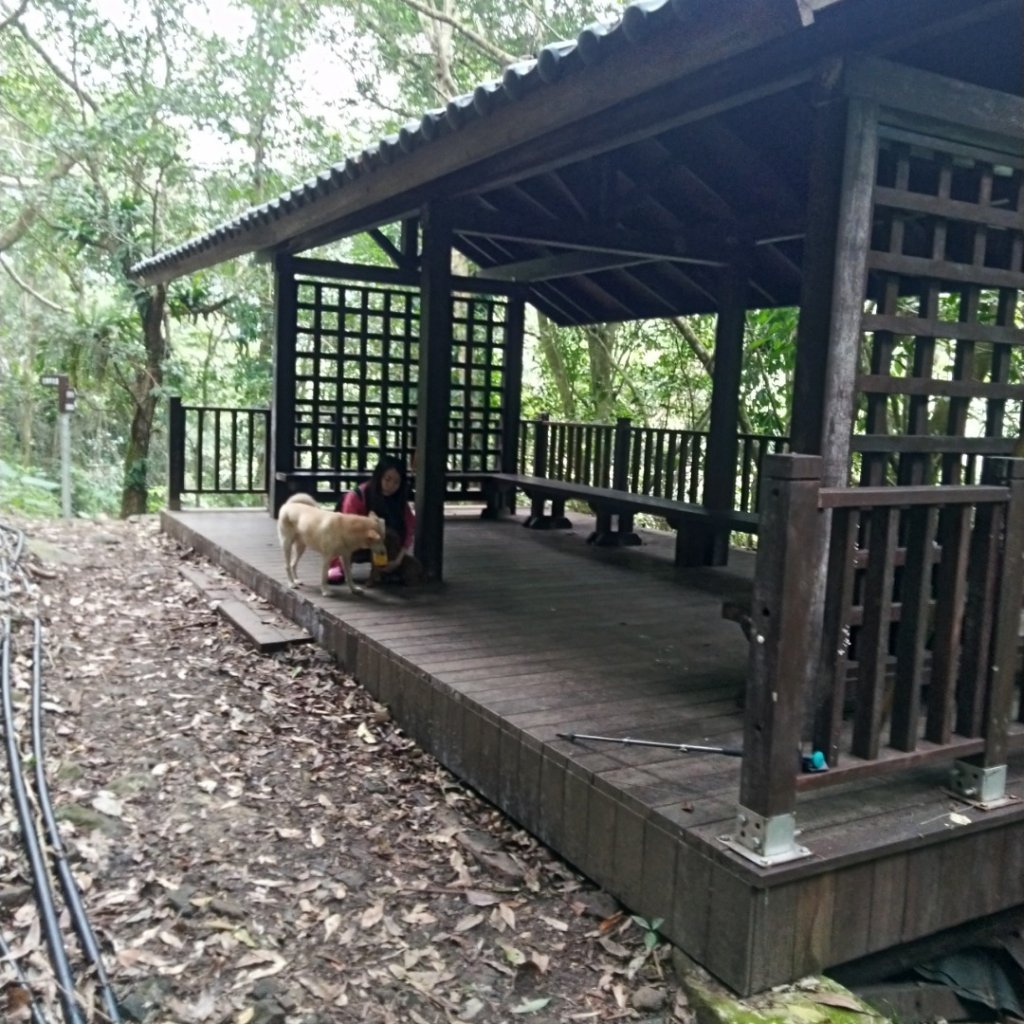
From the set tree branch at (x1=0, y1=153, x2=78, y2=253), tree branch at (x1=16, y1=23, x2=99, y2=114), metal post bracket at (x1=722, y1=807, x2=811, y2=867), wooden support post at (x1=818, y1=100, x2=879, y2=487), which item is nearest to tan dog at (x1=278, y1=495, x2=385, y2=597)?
wooden support post at (x1=818, y1=100, x2=879, y2=487)

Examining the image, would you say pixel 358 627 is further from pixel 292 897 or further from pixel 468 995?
pixel 468 995

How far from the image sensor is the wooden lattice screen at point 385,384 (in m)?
8.10

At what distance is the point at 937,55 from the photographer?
315cm

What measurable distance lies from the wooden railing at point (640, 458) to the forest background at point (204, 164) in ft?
7.16

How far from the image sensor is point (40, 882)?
2662 millimetres

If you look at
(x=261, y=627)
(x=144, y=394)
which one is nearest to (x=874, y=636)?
(x=261, y=627)

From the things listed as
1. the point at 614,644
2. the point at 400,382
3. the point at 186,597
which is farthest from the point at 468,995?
the point at 400,382

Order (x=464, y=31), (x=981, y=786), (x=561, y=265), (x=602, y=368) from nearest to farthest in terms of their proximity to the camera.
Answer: (x=981, y=786)
(x=561, y=265)
(x=464, y=31)
(x=602, y=368)

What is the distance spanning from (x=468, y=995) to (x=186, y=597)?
415cm

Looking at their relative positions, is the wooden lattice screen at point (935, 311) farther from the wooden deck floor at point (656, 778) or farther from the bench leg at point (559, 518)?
the bench leg at point (559, 518)

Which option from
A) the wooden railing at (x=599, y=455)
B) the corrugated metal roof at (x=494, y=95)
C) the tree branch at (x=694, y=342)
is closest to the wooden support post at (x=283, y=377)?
the wooden railing at (x=599, y=455)

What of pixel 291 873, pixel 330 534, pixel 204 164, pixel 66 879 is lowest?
pixel 291 873

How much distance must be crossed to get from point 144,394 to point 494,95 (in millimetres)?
9054

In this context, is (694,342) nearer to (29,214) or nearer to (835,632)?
(29,214)
